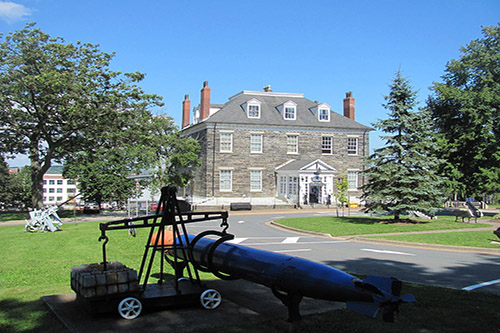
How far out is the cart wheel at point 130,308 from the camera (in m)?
6.80

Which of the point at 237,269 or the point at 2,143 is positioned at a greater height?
the point at 2,143

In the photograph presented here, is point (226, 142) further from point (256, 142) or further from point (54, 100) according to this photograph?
point (54, 100)

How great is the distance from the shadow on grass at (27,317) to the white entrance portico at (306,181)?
3544cm

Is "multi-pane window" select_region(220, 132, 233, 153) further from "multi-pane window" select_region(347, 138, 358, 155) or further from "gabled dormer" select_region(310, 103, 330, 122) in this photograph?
"multi-pane window" select_region(347, 138, 358, 155)

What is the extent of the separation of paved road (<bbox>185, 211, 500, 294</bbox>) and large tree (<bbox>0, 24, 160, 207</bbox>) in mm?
15821

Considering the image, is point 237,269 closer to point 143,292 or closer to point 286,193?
point 143,292

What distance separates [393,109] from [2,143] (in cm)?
2640

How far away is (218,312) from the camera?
7355 millimetres

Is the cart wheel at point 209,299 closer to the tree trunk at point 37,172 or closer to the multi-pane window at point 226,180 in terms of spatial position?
the tree trunk at point 37,172

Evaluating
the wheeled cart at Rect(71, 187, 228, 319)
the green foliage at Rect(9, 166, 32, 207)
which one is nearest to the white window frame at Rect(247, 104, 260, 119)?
the wheeled cart at Rect(71, 187, 228, 319)

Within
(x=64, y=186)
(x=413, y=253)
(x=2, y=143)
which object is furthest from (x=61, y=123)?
(x=64, y=186)

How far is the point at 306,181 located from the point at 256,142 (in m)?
6.79

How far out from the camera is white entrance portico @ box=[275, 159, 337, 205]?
42.4 metres

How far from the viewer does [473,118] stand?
34.7m
